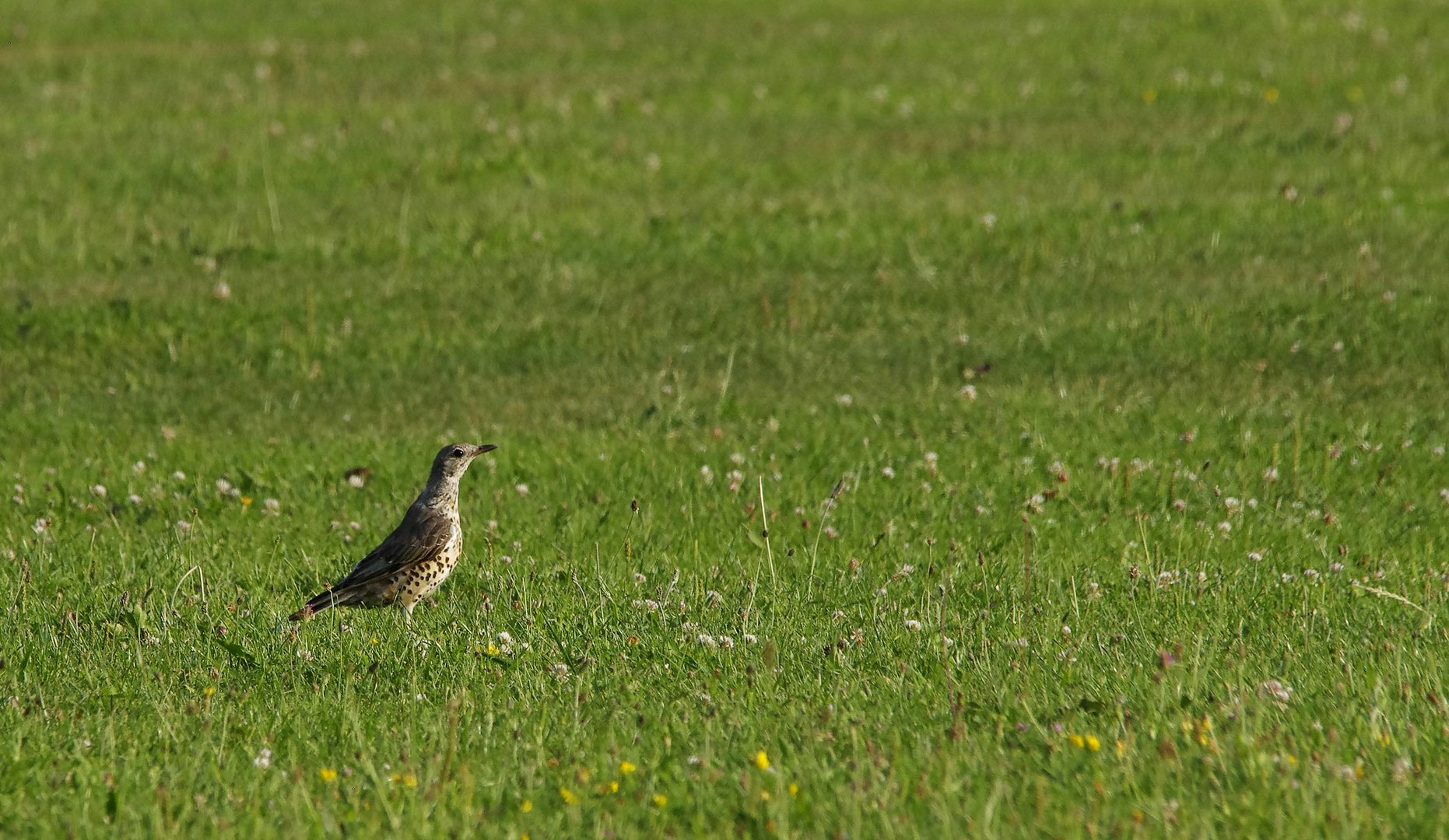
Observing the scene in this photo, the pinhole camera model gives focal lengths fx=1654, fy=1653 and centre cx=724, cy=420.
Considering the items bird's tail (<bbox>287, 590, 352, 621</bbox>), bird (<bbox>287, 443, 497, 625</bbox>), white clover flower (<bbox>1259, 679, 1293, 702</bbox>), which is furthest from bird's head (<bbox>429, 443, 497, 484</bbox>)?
white clover flower (<bbox>1259, 679, 1293, 702</bbox>)

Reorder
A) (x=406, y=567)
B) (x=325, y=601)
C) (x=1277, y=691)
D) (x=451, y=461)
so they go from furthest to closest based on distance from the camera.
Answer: (x=451, y=461) → (x=406, y=567) → (x=325, y=601) → (x=1277, y=691)

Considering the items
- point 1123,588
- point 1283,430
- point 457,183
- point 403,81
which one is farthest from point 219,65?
point 1123,588

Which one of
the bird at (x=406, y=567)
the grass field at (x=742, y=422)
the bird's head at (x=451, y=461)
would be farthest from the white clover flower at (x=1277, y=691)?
the bird's head at (x=451, y=461)

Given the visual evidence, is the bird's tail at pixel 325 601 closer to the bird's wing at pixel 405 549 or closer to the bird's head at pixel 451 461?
the bird's wing at pixel 405 549

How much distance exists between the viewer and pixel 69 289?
13.1 meters

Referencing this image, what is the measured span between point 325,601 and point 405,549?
1.34ft

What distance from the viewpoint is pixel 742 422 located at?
10.3m

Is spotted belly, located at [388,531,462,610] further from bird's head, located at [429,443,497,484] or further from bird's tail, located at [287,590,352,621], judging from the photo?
bird's head, located at [429,443,497,484]

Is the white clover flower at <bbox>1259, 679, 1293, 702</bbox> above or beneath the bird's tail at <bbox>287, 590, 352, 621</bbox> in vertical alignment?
above

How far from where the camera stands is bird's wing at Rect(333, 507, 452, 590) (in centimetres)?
718

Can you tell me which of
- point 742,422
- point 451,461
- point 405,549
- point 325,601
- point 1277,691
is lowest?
point 742,422

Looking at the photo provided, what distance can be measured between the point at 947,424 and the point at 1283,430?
6.47 feet

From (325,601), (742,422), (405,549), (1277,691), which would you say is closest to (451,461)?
(405,549)

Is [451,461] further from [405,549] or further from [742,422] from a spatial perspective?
[742,422]
